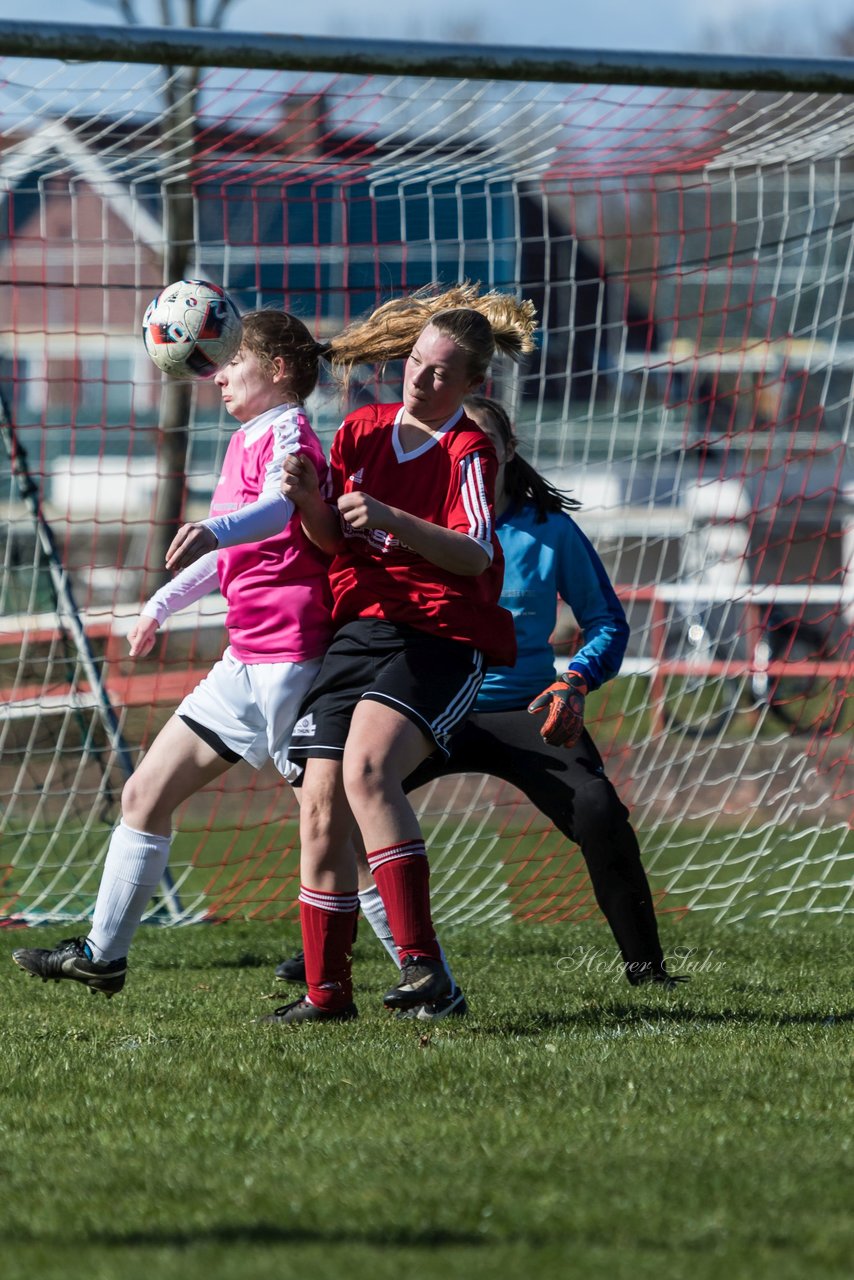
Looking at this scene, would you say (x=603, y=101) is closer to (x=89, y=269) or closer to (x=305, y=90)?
(x=305, y=90)

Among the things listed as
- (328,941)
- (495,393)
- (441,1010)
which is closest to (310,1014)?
(328,941)

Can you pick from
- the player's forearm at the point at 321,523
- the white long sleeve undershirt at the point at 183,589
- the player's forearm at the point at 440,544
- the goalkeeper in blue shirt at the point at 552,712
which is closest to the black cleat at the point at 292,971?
the goalkeeper in blue shirt at the point at 552,712

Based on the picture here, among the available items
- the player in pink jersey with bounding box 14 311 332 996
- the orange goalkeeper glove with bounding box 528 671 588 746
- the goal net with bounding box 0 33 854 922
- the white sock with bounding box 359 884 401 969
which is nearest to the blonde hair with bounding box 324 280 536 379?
the player in pink jersey with bounding box 14 311 332 996

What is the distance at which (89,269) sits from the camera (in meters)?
26.6

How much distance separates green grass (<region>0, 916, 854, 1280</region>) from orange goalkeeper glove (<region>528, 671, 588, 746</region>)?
2.47 ft

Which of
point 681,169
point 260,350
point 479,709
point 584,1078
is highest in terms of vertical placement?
point 681,169

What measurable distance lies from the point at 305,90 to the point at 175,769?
315cm

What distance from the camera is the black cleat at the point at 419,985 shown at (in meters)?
3.80

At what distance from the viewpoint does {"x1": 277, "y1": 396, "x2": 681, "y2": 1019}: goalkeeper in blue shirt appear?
15.0 feet

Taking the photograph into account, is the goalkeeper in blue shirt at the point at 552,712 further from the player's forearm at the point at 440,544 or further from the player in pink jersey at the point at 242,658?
the player's forearm at the point at 440,544

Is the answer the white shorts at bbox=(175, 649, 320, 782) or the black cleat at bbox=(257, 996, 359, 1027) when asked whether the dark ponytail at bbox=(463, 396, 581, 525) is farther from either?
the black cleat at bbox=(257, 996, 359, 1027)

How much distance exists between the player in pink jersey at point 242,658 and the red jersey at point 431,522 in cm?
14

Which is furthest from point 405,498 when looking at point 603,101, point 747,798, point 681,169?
point 747,798

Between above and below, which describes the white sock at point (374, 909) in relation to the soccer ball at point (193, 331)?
below
